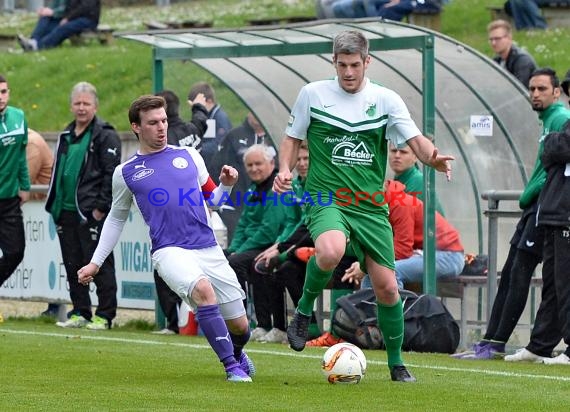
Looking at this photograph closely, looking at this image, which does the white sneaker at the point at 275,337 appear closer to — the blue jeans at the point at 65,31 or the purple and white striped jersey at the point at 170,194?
the purple and white striped jersey at the point at 170,194

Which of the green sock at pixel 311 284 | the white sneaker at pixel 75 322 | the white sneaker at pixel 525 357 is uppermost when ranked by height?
the green sock at pixel 311 284

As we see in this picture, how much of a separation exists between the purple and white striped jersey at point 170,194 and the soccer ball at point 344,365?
3.75 feet

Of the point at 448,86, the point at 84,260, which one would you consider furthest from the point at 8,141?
the point at 448,86

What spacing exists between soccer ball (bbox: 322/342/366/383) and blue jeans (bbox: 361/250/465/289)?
12.7 feet

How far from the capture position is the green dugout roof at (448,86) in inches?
589

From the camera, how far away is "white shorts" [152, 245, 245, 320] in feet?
33.7

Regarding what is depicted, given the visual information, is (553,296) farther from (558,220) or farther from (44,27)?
(44,27)

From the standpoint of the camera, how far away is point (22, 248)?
16.6 metres

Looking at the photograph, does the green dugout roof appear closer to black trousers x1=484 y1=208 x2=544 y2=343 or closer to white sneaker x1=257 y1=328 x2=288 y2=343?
black trousers x1=484 y1=208 x2=544 y2=343

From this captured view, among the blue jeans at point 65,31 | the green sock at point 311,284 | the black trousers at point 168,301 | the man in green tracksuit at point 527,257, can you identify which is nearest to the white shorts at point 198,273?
the green sock at point 311,284

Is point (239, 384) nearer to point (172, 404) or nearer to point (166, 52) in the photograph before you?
point (172, 404)

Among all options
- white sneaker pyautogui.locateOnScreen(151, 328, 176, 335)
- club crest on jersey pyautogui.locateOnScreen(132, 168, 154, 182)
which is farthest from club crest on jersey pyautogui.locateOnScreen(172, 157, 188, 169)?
white sneaker pyautogui.locateOnScreen(151, 328, 176, 335)

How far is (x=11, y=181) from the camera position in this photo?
1641 cm

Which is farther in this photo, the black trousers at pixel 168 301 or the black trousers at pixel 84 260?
the black trousers at pixel 84 260
